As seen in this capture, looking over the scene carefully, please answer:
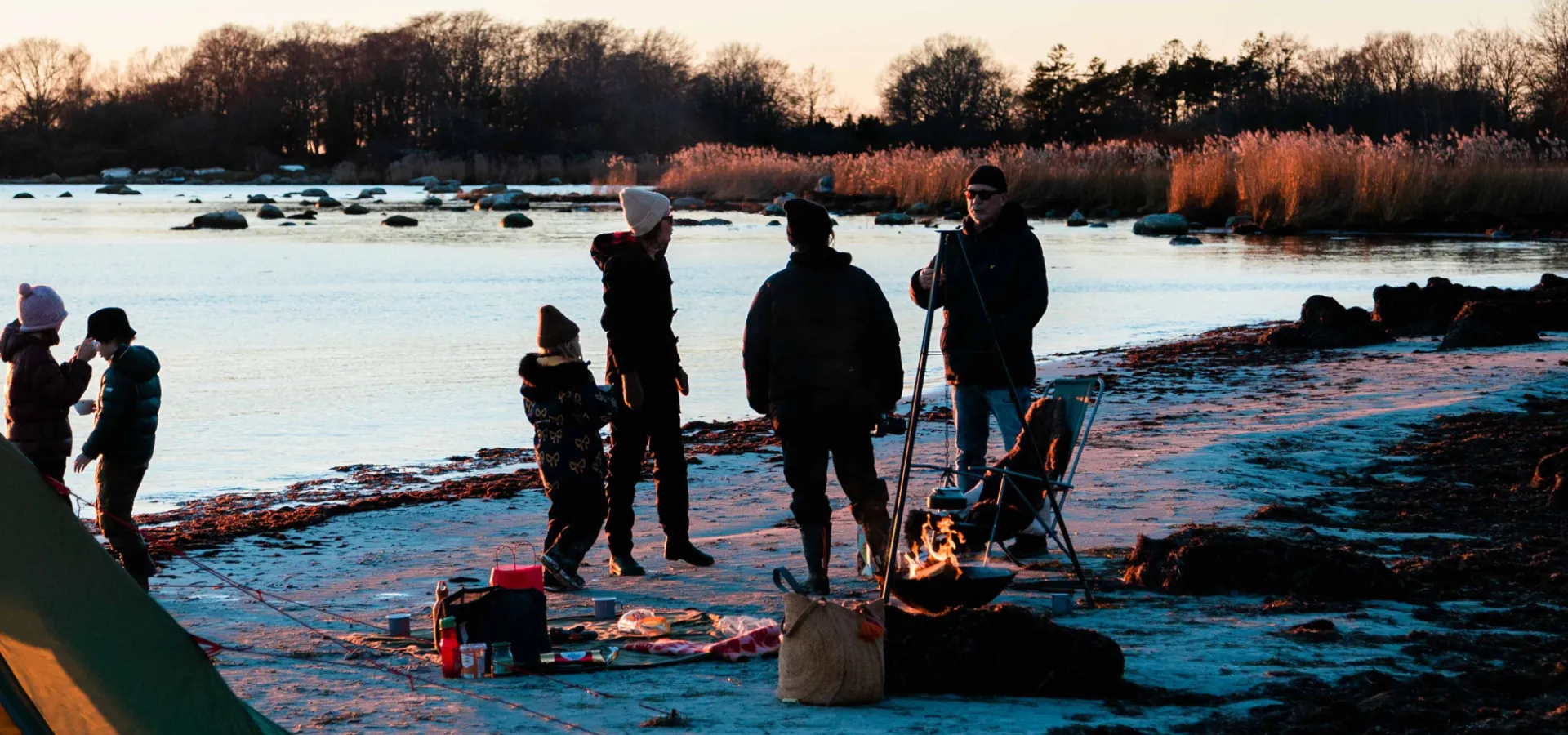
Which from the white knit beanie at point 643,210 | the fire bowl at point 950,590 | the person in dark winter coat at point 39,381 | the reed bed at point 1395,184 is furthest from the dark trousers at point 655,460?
the reed bed at point 1395,184

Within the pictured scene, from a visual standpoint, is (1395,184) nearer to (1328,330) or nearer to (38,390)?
(1328,330)

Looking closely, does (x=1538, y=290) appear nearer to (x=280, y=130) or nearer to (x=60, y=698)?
(x=60, y=698)

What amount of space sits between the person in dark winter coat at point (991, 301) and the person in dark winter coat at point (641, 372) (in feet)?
3.65

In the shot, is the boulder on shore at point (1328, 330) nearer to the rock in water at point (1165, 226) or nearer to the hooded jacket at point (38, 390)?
the hooded jacket at point (38, 390)

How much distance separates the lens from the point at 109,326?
22.3 ft

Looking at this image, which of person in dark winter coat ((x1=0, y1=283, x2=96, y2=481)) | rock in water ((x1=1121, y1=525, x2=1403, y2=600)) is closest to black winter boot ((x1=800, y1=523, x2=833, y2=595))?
rock in water ((x1=1121, y1=525, x2=1403, y2=600))

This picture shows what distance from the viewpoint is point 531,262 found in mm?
30469

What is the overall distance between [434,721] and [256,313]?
17.4 metres

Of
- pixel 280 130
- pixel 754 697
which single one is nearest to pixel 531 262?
pixel 754 697

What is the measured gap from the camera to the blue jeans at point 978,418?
7203 mm

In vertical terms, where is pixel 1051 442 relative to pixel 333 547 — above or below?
above

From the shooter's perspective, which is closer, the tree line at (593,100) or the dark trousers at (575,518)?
the dark trousers at (575,518)

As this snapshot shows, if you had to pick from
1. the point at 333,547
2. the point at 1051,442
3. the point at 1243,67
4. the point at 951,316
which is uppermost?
the point at 1243,67

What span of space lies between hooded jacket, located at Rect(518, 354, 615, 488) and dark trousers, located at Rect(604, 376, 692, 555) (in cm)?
17
